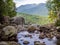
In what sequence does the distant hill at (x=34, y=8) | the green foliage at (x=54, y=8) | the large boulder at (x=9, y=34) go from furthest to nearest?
the distant hill at (x=34, y=8), the green foliage at (x=54, y=8), the large boulder at (x=9, y=34)

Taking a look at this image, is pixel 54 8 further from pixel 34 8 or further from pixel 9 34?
pixel 34 8

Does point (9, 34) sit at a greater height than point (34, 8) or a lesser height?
lesser

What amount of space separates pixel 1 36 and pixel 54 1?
24.7ft

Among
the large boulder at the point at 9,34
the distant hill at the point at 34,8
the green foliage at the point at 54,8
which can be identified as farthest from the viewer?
the distant hill at the point at 34,8

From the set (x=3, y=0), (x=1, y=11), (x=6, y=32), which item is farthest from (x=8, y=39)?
(x=3, y=0)

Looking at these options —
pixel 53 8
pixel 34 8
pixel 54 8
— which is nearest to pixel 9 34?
pixel 54 8

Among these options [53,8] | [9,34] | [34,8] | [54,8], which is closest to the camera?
[9,34]

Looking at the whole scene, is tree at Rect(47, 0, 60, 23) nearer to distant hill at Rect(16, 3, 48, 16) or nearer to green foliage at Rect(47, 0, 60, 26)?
green foliage at Rect(47, 0, 60, 26)

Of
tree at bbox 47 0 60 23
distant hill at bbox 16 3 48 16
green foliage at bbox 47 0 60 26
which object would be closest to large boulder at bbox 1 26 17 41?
green foliage at bbox 47 0 60 26

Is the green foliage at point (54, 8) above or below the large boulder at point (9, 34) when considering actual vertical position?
above

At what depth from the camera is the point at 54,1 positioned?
1609 centimetres

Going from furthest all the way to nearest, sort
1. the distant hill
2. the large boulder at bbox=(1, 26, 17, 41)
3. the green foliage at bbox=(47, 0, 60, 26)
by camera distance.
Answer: the distant hill
the green foliage at bbox=(47, 0, 60, 26)
the large boulder at bbox=(1, 26, 17, 41)

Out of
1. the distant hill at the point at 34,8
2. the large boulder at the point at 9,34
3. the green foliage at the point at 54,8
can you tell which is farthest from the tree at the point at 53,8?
the large boulder at the point at 9,34

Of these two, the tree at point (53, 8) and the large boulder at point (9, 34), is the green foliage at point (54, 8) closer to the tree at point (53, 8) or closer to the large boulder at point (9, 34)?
the tree at point (53, 8)
